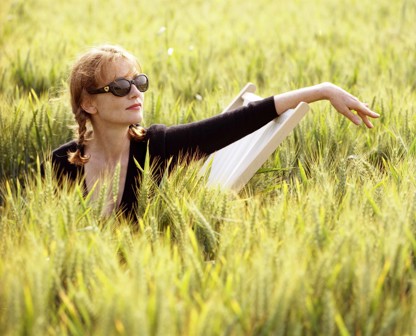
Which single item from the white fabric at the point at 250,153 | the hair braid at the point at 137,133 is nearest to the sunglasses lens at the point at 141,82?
the hair braid at the point at 137,133

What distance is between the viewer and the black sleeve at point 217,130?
220cm

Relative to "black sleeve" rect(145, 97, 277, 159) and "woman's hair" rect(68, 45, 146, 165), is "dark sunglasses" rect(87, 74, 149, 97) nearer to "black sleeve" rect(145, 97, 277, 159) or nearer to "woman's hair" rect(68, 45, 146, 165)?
"woman's hair" rect(68, 45, 146, 165)

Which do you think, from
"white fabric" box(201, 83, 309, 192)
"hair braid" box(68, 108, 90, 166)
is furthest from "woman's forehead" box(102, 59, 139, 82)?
"white fabric" box(201, 83, 309, 192)

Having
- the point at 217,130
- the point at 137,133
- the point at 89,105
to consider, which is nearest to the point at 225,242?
the point at 217,130

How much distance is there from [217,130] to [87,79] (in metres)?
0.47

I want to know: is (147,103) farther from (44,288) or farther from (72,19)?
(72,19)

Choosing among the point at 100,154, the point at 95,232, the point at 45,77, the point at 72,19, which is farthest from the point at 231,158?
the point at 72,19

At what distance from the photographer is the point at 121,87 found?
2.29 meters

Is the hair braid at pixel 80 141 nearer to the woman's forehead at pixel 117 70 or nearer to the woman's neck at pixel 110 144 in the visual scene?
the woman's neck at pixel 110 144

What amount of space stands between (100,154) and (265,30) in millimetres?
3470

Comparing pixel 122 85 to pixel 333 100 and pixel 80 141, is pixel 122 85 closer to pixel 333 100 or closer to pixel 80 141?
pixel 80 141

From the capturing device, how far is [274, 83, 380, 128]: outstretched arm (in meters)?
2.11

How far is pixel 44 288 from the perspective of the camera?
4.24 ft

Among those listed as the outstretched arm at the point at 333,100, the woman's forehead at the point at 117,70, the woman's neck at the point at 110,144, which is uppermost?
the woman's forehead at the point at 117,70
